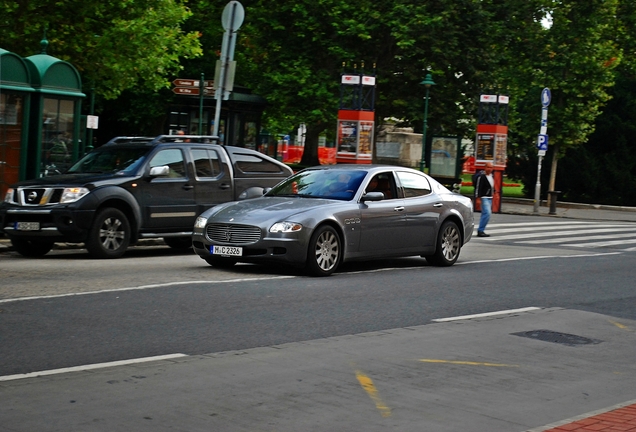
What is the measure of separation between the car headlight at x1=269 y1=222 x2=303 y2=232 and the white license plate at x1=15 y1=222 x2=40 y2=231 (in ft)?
13.0

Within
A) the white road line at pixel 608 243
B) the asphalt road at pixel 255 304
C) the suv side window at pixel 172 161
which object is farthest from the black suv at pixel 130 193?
the white road line at pixel 608 243

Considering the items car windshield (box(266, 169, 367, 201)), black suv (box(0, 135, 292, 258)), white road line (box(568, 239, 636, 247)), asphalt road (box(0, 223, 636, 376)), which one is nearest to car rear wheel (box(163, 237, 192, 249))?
black suv (box(0, 135, 292, 258))

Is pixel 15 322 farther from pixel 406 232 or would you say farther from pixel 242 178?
pixel 242 178

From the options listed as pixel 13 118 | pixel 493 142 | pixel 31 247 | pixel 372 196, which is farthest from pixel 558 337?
pixel 493 142

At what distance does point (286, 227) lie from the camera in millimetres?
13570

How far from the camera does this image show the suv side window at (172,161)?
17.0 m

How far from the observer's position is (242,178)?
18297mm

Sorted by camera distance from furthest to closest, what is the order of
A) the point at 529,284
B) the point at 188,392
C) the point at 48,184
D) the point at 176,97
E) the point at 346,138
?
the point at 176,97, the point at 346,138, the point at 48,184, the point at 529,284, the point at 188,392

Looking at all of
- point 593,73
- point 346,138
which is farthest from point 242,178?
point 593,73

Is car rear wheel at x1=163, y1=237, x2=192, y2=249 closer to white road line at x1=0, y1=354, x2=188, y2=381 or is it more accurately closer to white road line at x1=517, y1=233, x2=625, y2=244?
white road line at x1=517, y1=233, x2=625, y2=244

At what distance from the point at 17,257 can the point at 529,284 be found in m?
7.43

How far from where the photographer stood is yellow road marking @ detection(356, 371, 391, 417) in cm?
661

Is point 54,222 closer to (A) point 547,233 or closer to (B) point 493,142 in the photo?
(A) point 547,233

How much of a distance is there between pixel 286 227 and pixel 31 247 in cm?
468
